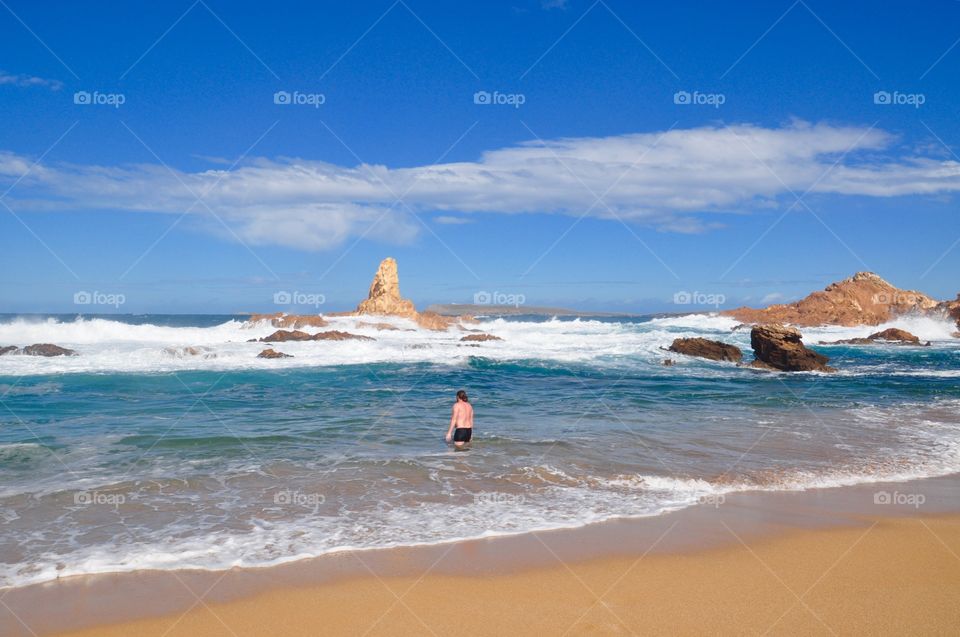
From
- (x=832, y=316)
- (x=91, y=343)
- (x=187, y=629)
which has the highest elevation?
(x=832, y=316)

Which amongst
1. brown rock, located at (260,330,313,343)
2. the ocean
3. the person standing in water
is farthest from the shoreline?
brown rock, located at (260,330,313,343)


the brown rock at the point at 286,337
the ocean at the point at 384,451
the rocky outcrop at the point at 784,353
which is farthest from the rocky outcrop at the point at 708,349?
the brown rock at the point at 286,337

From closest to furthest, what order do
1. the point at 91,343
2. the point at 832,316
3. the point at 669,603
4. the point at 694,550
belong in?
1. the point at 669,603
2. the point at 694,550
3. the point at 91,343
4. the point at 832,316

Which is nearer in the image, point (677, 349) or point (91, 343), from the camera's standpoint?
point (677, 349)

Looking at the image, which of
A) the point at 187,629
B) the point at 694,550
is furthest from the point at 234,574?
the point at 694,550

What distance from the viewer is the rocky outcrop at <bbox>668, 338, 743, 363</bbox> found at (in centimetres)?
2673

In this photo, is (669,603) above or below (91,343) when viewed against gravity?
below

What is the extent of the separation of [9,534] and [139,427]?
5.73 m

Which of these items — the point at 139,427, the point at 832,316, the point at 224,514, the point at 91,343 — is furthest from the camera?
the point at 832,316

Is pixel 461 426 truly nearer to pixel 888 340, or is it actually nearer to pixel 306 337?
pixel 306 337

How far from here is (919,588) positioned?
5098mm

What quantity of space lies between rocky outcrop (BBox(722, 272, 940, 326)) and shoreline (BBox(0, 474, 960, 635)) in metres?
51.0

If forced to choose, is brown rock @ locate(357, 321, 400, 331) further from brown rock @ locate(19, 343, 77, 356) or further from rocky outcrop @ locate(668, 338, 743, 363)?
rocky outcrop @ locate(668, 338, 743, 363)

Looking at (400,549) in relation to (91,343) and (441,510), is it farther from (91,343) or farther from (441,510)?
(91,343)
